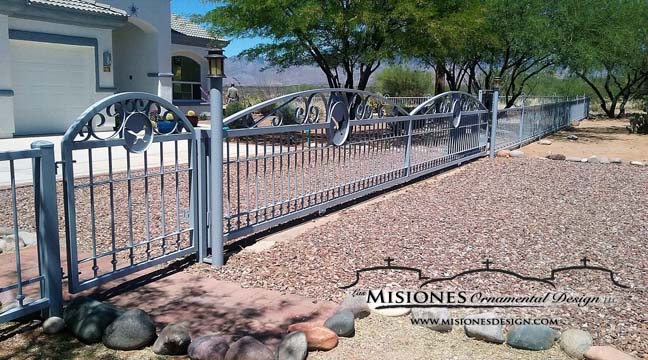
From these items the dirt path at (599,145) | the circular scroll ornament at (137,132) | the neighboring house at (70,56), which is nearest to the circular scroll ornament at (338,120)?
the circular scroll ornament at (137,132)

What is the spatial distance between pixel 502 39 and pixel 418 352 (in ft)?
58.8

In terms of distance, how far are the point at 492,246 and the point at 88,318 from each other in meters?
3.80

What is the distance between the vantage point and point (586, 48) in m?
18.6

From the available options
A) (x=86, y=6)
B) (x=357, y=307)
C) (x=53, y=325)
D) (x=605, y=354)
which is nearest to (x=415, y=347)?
(x=357, y=307)

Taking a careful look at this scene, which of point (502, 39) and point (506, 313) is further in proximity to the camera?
point (502, 39)

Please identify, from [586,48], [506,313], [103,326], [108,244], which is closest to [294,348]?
[103,326]

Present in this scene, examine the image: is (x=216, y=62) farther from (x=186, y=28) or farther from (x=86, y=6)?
(x=186, y=28)

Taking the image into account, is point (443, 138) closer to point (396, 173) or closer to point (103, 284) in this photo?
point (396, 173)

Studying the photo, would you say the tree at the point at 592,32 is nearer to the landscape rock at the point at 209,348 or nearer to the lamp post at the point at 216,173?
the lamp post at the point at 216,173

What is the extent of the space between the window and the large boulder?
74.2 ft

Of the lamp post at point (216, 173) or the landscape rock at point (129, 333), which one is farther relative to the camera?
the lamp post at point (216, 173)

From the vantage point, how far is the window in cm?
2589

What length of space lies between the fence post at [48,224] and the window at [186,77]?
22493 mm

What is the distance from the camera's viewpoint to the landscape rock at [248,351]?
3.46m
